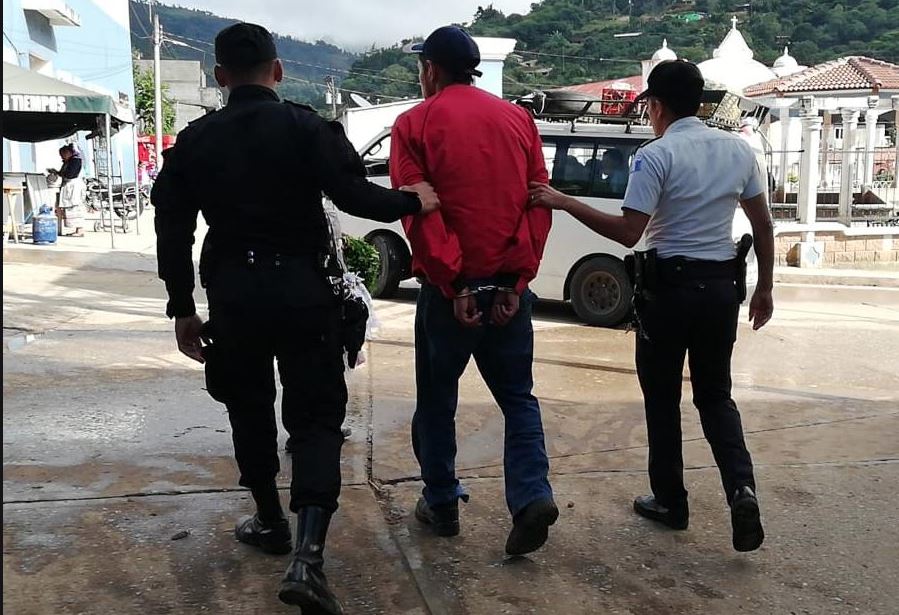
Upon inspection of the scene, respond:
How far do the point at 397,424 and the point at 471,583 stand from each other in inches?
81.5

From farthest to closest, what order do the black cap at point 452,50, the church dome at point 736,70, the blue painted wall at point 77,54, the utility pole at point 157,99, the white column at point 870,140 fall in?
the utility pole at point 157,99 → the church dome at point 736,70 → the blue painted wall at point 77,54 → the white column at point 870,140 → the black cap at point 452,50

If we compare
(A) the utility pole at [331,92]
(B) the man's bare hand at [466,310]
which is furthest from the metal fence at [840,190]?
(A) the utility pole at [331,92]

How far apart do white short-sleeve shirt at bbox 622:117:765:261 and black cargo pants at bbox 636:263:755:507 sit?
0.12 m

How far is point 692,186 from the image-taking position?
3371 mm

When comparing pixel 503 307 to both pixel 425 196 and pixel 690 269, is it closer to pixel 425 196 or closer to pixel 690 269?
pixel 425 196

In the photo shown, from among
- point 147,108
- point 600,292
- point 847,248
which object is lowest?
point 600,292

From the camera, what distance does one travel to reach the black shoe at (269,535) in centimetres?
335

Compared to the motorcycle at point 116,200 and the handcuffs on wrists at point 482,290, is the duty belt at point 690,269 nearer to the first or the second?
the handcuffs on wrists at point 482,290

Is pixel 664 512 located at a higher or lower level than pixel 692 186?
lower

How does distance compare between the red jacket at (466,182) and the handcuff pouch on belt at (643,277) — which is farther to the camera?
the handcuff pouch on belt at (643,277)

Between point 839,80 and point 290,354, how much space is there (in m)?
18.1

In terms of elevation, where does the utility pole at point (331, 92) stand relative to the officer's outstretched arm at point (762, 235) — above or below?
above

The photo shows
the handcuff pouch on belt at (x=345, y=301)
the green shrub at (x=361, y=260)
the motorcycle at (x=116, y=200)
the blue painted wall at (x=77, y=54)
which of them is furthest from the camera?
the motorcycle at (x=116, y=200)

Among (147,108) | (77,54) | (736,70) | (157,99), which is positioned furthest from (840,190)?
(147,108)
